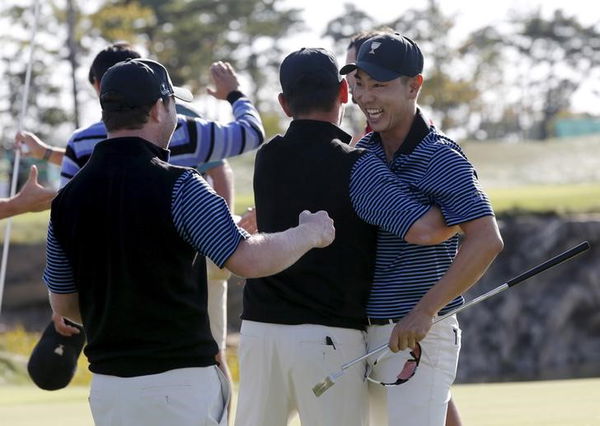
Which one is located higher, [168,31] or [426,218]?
[426,218]

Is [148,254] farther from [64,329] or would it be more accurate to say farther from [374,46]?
[64,329]

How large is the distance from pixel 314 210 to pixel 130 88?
29.8 inches

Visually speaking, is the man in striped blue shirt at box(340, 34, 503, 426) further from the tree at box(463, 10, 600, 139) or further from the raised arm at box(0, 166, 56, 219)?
the tree at box(463, 10, 600, 139)

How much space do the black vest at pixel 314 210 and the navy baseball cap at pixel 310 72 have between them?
0.13m

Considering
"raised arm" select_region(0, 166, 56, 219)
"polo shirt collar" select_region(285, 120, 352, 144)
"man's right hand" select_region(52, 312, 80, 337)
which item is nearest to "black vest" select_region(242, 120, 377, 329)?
"polo shirt collar" select_region(285, 120, 352, 144)

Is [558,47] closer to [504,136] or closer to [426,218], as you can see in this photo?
[504,136]

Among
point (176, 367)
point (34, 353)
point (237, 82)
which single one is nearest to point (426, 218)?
point (176, 367)

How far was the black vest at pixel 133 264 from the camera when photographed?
11.8ft

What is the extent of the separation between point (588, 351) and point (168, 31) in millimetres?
23823

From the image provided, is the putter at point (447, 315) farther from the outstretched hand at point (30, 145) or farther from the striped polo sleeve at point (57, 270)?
the outstretched hand at point (30, 145)

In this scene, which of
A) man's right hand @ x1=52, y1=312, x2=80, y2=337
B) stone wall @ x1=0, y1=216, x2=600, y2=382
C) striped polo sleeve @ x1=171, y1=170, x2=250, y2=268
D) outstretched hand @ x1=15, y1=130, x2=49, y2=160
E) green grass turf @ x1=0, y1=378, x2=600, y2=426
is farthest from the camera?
stone wall @ x1=0, y1=216, x2=600, y2=382

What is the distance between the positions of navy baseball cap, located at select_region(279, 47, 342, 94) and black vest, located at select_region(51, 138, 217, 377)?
2.35ft

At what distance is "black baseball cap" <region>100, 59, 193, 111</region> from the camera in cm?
374

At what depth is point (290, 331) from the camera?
14.0 feet
